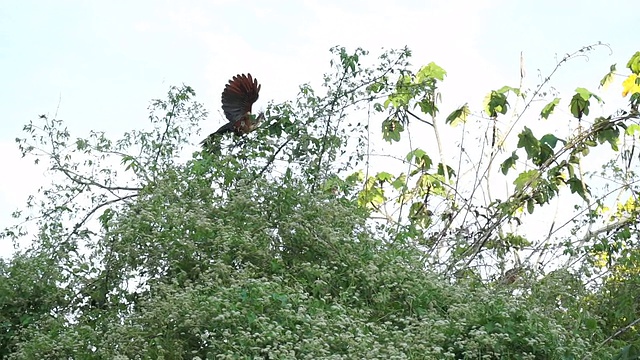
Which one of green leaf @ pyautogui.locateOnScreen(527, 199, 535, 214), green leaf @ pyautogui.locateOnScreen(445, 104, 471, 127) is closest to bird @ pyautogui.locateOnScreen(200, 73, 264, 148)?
green leaf @ pyautogui.locateOnScreen(445, 104, 471, 127)

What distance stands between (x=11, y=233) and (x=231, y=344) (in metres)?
2.56

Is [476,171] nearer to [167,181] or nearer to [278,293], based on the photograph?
[167,181]

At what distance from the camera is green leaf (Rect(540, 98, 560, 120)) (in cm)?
577

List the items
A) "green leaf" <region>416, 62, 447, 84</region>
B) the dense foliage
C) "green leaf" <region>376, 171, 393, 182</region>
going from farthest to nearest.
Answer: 1. "green leaf" <region>376, 171, 393, 182</region>
2. "green leaf" <region>416, 62, 447, 84</region>
3. the dense foliage

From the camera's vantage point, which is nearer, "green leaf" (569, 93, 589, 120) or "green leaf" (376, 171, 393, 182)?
"green leaf" (569, 93, 589, 120)

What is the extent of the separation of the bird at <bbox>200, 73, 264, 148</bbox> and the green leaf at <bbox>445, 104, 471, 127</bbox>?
1564 mm

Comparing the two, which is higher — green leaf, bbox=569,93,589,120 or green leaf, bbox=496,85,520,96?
green leaf, bbox=496,85,520,96

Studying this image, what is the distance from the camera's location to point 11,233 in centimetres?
538

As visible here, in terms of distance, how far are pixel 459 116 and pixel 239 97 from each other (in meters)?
1.67

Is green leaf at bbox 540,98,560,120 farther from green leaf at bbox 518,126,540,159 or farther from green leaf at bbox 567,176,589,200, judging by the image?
green leaf at bbox 567,176,589,200

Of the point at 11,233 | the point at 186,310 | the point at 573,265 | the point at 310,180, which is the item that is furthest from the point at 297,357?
the point at 11,233

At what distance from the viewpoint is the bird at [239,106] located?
5113 mm

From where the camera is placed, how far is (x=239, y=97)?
518 centimetres

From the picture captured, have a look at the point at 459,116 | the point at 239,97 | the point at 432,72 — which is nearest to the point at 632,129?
the point at 459,116
